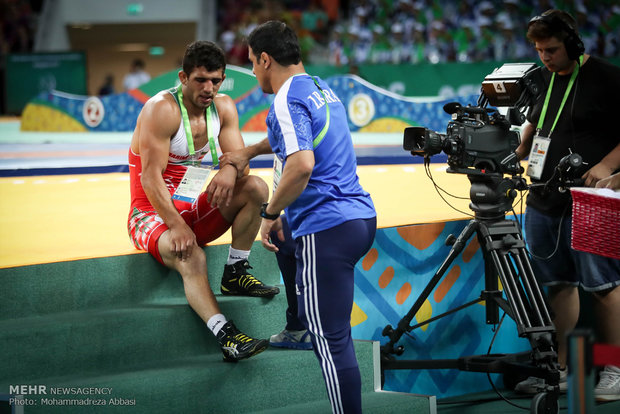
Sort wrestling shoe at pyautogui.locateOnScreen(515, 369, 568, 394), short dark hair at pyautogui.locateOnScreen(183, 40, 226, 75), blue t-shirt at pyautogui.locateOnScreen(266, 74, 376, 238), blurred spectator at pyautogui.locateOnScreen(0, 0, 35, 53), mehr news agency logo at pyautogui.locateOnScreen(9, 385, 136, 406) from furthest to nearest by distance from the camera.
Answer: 1. blurred spectator at pyautogui.locateOnScreen(0, 0, 35, 53)
2. wrestling shoe at pyautogui.locateOnScreen(515, 369, 568, 394)
3. short dark hair at pyautogui.locateOnScreen(183, 40, 226, 75)
4. mehr news agency logo at pyautogui.locateOnScreen(9, 385, 136, 406)
5. blue t-shirt at pyautogui.locateOnScreen(266, 74, 376, 238)

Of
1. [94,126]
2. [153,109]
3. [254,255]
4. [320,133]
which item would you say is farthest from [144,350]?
[94,126]

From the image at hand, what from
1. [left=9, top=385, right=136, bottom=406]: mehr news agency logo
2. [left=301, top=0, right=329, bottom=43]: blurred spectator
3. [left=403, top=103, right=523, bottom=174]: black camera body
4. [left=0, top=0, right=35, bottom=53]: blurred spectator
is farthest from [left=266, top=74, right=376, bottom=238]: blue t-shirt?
[left=0, top=0, right=35, bottom=53]: blurred spectator

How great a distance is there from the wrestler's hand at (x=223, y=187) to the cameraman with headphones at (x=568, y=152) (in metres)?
1.39

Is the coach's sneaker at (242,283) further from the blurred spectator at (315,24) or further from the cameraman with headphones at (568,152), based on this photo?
the blurred spectator at (315,24)

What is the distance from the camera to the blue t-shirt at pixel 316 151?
273 cm

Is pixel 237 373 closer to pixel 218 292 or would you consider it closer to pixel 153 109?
pixel 218 292

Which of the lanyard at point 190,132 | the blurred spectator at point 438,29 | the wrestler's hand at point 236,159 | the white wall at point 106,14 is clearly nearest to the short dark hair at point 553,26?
the wrestler's hand at point 236,159

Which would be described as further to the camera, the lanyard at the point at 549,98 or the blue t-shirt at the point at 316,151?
the lanyard at the point at 549,98

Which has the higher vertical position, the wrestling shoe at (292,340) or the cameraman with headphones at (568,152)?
the cameraman with headphones at (568,152)

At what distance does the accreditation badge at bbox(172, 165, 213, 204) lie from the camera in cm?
357

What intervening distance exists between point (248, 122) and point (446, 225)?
8.20m

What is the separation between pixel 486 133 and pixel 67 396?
206cm

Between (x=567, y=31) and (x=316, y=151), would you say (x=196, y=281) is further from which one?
(x=567, y=31)

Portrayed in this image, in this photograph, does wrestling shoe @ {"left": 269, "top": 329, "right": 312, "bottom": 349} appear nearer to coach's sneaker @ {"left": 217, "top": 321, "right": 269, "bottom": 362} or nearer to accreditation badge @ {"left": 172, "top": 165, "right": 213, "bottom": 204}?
coach's sneaker @ {"left": 217, "top": 321, "right": 269, "bottom": 362}
